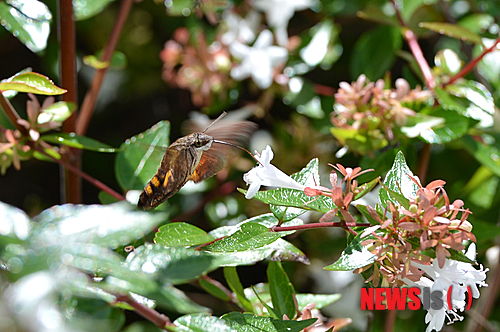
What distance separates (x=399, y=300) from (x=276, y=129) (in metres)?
0.84

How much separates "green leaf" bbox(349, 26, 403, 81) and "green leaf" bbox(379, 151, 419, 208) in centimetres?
65

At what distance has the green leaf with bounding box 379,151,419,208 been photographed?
0.66 m

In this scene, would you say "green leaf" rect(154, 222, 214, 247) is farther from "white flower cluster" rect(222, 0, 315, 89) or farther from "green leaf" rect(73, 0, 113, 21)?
"white flower cluster" rect(222, 0, 315, 89)

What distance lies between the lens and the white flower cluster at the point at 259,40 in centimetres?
133

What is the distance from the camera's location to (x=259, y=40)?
135cm

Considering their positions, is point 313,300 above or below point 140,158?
below

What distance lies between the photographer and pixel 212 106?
1453 millimetres

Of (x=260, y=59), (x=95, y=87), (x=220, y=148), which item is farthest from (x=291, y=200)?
(x=260, y=59)

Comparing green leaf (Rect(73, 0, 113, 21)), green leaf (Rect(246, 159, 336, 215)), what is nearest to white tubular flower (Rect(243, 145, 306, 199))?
green leaf (Rect(246, 159, 336, 215))

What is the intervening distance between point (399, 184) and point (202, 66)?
870mm

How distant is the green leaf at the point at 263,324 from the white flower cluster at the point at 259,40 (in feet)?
2.66

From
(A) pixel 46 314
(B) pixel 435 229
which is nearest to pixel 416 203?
(B) pixel 435 229

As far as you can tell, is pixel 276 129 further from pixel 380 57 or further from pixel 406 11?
pixel 406 11

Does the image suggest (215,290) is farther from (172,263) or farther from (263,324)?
(172,263)
